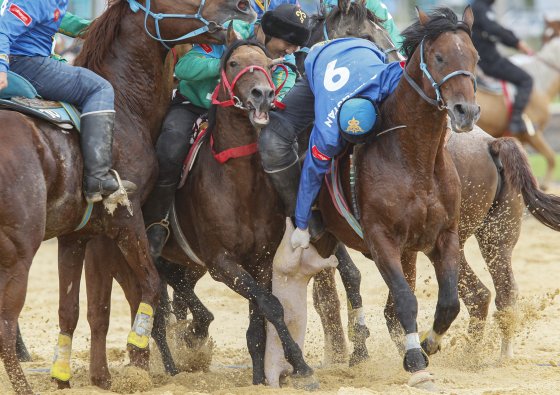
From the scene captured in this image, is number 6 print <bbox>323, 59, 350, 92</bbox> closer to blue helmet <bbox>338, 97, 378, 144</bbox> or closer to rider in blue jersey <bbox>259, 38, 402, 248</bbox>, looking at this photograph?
rider in blue jersey <bbox>259, 38, 402, 248</bbox>

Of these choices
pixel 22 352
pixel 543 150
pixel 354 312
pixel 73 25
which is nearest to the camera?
pixel 73 25

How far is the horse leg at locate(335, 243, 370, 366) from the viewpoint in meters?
6.84

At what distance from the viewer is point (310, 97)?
6324 mm

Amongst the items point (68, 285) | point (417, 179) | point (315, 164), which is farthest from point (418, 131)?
point (68, 285)

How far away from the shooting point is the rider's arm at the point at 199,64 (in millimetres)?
6305

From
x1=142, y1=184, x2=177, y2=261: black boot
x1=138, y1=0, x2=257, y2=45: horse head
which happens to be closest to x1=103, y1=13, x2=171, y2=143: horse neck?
x1=138, y1=0, x2=257, y2=45: horse head

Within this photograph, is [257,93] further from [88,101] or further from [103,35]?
[103,35]

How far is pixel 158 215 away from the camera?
6.41 metres

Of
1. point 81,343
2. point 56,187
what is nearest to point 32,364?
point 81,343

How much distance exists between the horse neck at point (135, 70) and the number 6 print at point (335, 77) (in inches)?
41.4

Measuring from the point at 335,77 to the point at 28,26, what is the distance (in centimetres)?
176

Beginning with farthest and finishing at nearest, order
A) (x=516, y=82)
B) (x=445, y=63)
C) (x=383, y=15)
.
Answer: (x=516, y=82) → (x=383, y=15) → (x=445, y=63)

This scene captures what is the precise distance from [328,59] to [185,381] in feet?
7.23

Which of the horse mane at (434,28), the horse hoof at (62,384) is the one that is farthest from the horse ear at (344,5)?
the horse hoof at (62,384)
